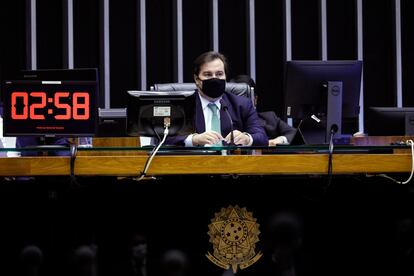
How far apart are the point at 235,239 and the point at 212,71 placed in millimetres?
Result: 1646

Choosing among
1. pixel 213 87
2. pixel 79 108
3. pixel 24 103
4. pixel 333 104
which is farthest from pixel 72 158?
pixel 333 104

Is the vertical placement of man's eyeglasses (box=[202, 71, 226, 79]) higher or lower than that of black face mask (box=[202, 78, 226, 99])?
higher

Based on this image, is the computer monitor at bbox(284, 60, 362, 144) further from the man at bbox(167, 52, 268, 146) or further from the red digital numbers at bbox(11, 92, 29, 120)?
the red digital numbers at bbox(11, 92, 29, 120)

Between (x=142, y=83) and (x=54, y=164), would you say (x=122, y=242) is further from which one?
(x=142, y=83)

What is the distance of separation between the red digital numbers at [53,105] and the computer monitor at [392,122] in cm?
177

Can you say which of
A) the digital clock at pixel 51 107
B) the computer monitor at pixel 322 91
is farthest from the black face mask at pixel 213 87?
the digital clock at pixel 51 107

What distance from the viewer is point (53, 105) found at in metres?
2.90

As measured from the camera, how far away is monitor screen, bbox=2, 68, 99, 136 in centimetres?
290

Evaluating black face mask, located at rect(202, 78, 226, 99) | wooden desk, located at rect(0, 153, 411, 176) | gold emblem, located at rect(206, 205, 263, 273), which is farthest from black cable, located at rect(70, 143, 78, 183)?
black face mask, located at rect(202, 78, 226, 99)

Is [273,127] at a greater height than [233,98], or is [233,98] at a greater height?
[233,98]

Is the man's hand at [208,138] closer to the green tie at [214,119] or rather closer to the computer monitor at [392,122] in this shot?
the green tie at [214,119]

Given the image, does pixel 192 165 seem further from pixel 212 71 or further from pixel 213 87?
pixel 212 71

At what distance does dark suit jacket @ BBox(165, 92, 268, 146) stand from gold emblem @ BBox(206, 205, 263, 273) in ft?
4.76

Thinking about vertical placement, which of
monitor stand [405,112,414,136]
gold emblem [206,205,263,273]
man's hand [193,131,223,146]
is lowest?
gold emblem [206,205,263,273]
